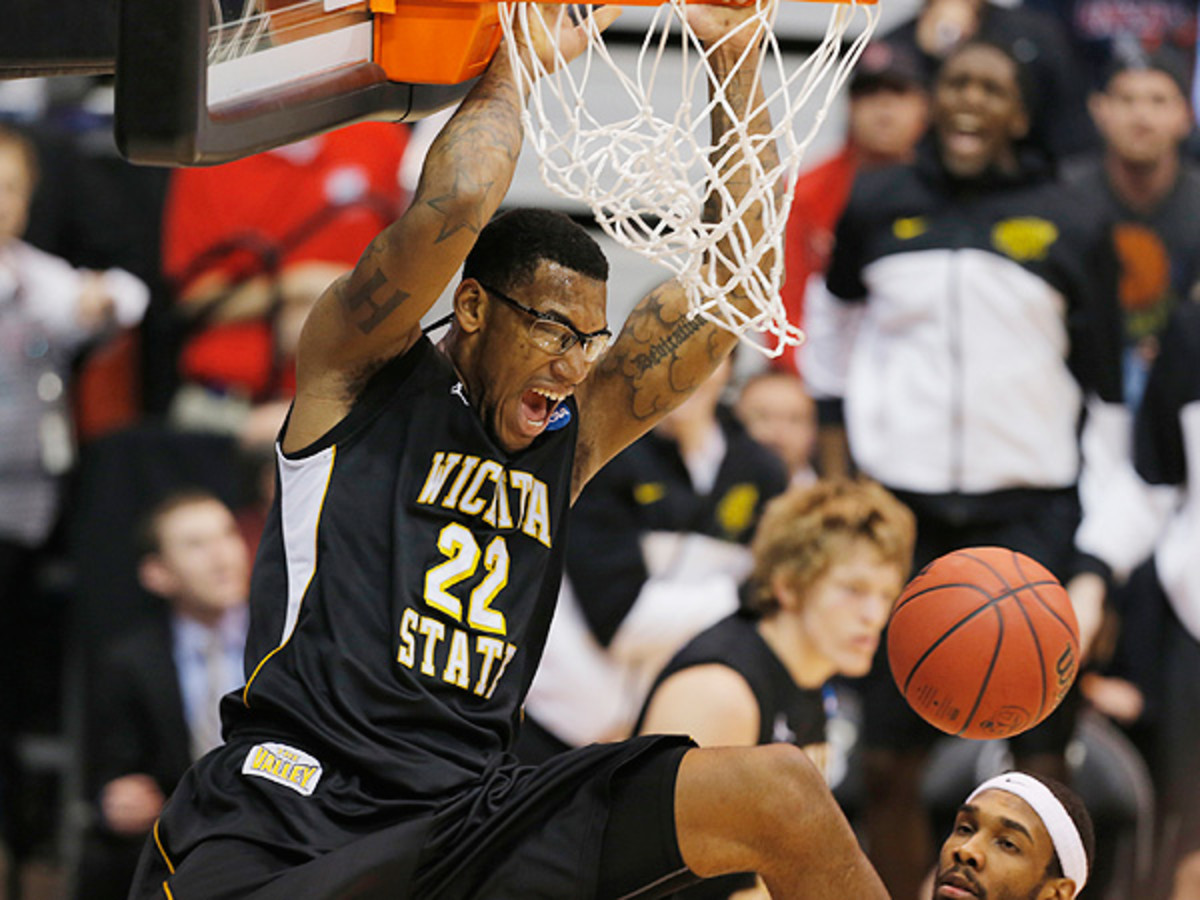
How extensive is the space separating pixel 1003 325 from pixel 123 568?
122 inches

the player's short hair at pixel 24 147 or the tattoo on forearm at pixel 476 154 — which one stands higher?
the tattoo on forearm at pixel 476 154

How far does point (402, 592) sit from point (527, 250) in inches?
28.2

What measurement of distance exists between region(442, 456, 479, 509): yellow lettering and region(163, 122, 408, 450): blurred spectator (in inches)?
113

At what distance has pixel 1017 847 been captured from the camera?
3938mm

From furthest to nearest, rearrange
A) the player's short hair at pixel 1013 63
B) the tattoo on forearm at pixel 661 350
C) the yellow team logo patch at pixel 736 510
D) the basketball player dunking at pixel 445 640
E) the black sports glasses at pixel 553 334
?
the player's short hair at pixel 1013 63, the yellow team logo patch at pixel 736 510, the tattoo on forearm at pixel 661 350, the black sports glasses at pixel 553 334, the basketball player dunking at pixel 445 640

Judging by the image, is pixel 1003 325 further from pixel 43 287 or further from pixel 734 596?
pixel 43 287

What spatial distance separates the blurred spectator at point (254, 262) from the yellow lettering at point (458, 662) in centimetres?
299

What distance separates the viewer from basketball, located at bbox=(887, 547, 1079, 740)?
3.79 metres

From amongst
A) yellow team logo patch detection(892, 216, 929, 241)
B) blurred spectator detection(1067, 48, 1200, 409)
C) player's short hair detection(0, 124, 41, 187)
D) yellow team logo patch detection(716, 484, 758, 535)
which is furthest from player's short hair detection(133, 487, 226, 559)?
blurred spectator detection(1067, 48, 1200, 409)

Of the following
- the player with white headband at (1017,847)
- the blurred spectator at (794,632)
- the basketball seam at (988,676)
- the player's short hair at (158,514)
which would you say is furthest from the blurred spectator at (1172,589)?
the player's short hair at (158,514)

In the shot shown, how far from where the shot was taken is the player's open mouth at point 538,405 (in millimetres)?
3537

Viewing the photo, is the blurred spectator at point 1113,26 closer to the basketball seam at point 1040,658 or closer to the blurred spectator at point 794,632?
the blurred spectator at point 794,632

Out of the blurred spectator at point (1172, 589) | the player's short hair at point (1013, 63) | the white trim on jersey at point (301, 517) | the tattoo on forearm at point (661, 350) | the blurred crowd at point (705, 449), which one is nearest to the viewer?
the white trim on jersey at point (301, 517)

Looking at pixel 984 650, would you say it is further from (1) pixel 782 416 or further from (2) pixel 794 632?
(1) pixel 782 416
